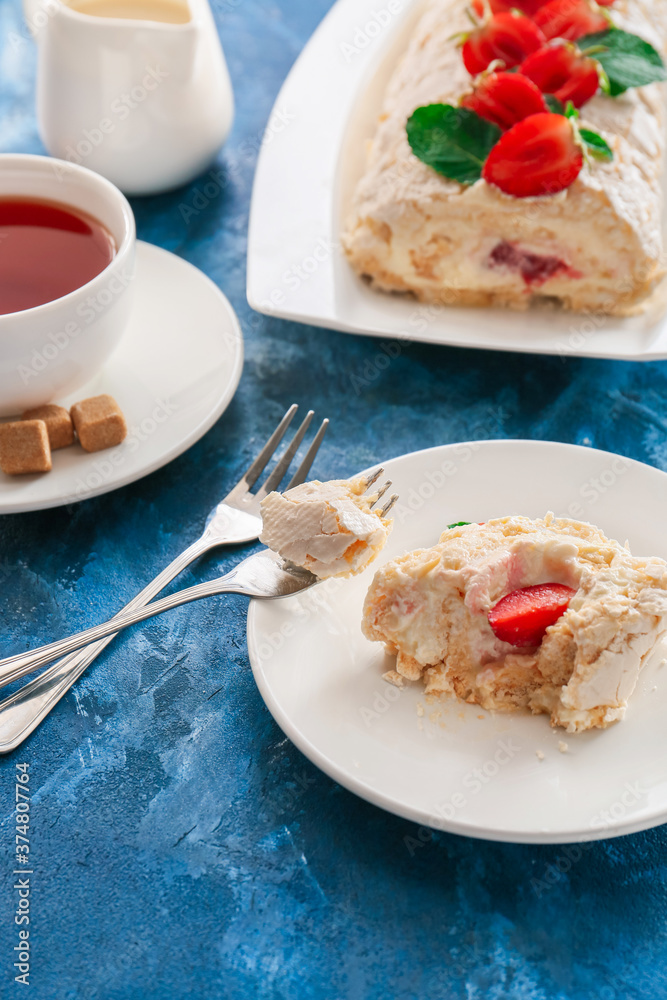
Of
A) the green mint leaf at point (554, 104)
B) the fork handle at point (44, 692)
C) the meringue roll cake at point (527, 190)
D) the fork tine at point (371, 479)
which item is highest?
the green mint leaf at point (554, 104)

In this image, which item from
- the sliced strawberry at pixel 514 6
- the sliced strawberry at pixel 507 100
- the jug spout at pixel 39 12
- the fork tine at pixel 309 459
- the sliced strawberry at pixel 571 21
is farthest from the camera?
the sliced strawberry at pixel 514 6

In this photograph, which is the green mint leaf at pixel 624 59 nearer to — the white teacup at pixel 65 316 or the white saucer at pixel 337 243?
the white saucer at pixel 337 243

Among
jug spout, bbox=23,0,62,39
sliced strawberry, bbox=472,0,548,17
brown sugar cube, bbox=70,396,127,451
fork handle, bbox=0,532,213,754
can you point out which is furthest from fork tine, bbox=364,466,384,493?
sliced strawberry, bbox=472,0,548,17

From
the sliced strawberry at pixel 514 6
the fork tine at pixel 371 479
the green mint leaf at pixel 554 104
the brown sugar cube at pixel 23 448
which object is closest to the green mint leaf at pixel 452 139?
the green mint leaf at pixel 554 104

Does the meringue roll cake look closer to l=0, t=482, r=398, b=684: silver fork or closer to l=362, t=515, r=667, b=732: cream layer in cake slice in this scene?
l=0, t=482, r=398, b=684: silver fork

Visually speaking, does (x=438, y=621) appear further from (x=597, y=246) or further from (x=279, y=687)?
(x=597, y=246)

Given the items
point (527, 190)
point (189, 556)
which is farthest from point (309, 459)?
point (527, 190)

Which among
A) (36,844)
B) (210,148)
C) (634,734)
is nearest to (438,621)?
(634,734)
